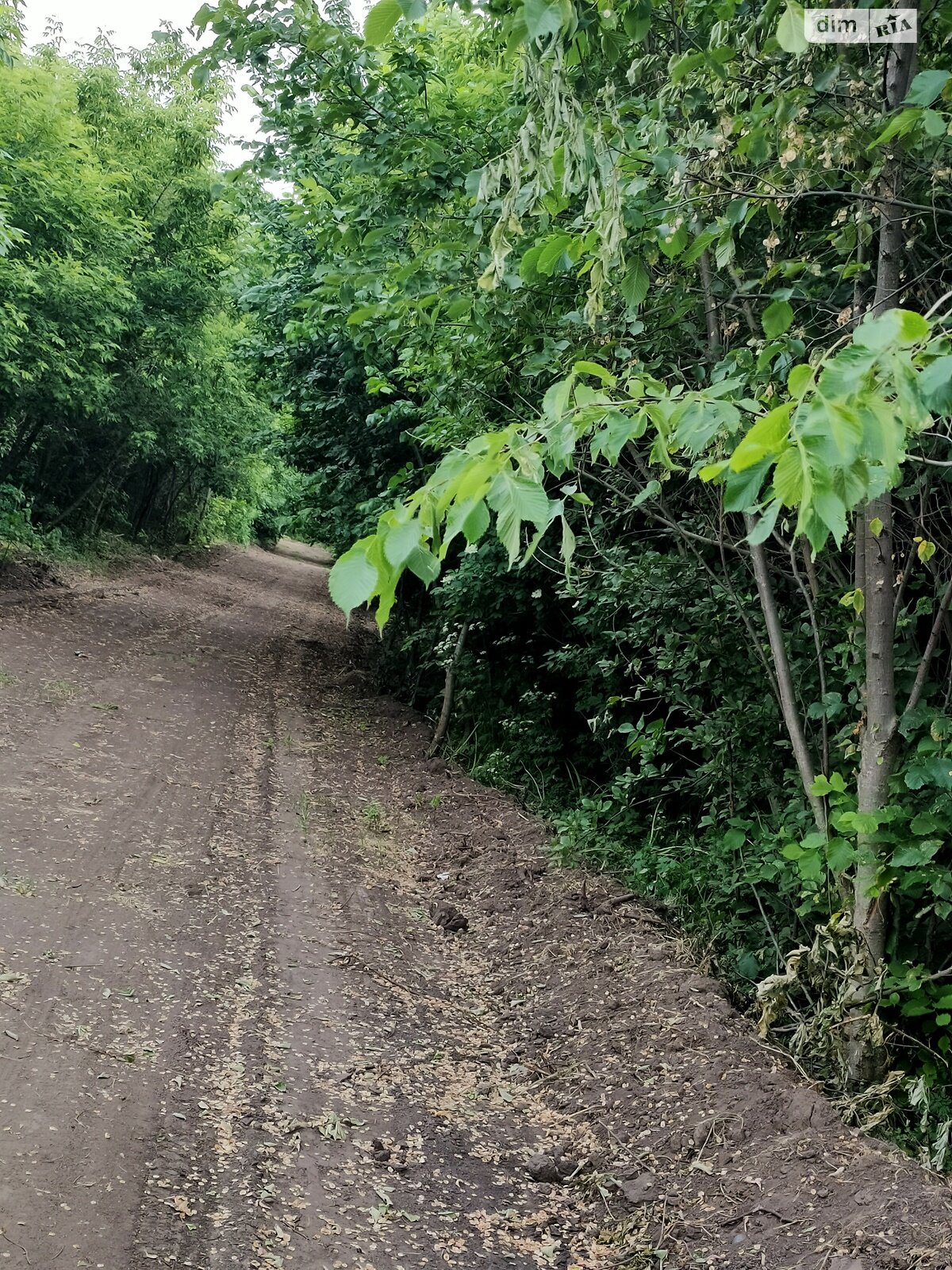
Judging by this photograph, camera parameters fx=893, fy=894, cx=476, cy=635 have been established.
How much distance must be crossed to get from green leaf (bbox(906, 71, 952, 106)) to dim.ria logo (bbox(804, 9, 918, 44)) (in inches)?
24.4

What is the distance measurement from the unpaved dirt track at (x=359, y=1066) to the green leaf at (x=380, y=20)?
3.46m

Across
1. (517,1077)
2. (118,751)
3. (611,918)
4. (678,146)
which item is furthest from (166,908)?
(678,146)

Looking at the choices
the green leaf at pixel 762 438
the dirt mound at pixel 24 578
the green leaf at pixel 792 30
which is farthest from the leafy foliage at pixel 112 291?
the green leaf at pixel 762 438

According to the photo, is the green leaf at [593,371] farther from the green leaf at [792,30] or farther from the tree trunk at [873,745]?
the tree trunk at [873,745]

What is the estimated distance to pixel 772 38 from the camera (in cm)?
308

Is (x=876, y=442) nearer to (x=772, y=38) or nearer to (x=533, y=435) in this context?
(x=533, y=435)

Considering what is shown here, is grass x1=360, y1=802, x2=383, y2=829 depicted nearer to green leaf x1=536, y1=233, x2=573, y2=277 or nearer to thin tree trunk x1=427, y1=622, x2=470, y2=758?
thin tree trunk x1=427, y1=622, x2=470, y2=758

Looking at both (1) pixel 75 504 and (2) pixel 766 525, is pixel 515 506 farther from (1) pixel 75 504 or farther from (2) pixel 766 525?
(1) pixel 75 504

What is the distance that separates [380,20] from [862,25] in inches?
80.1

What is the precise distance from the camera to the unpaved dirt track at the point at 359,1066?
3031 mm

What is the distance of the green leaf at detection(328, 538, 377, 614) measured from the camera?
142 cm

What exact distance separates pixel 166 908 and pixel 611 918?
273 centimetres

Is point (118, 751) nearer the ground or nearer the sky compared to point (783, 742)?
nearer the ground

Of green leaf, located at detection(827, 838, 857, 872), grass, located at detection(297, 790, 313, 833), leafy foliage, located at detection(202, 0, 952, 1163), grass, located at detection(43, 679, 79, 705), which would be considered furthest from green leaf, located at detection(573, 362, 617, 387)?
grass, located at detection(43, 679, 79, 705)
